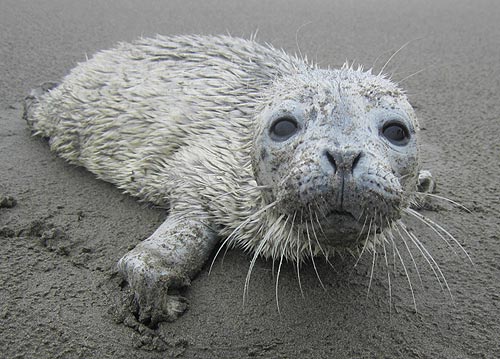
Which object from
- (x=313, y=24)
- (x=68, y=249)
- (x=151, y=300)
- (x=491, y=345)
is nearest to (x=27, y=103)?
(x=68, y=249)

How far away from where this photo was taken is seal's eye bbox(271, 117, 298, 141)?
2.61m

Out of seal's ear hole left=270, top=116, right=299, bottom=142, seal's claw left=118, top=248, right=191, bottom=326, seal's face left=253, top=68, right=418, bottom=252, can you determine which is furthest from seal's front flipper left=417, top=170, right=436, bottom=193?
seal's claw left=118, top=248, right=191, bottom=326

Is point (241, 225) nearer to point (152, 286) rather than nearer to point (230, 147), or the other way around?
point (152, 286)

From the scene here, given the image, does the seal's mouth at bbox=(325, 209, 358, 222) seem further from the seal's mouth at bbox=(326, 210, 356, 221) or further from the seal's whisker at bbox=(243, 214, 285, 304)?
the seal's whisker at bbox=(243, 214, 285, 304)

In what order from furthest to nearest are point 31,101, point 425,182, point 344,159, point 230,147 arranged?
point 31,101
point 425,182
point 230,147
point 344,159

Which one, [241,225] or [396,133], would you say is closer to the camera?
[396,133]

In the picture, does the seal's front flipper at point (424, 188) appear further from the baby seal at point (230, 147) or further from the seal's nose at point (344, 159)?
the seal's nose at point (344, 159)

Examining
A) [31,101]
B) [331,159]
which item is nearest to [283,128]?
[331,159]

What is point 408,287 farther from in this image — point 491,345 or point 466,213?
point 466,213

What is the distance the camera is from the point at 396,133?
8.51ft

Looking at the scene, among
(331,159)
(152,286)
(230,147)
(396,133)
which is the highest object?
(396,133)

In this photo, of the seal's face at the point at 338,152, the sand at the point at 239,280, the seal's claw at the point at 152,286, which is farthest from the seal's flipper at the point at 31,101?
the seal's face at the point at 338,152

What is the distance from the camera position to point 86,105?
13.9ft

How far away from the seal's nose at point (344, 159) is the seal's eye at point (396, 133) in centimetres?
40
